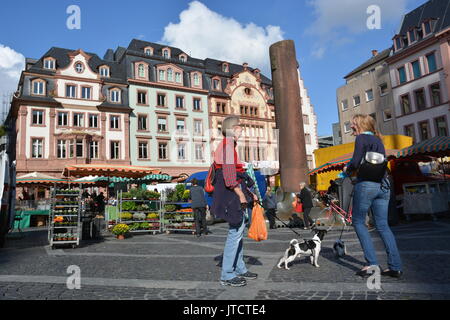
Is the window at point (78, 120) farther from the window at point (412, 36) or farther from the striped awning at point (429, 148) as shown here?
the window at point (412, 36)

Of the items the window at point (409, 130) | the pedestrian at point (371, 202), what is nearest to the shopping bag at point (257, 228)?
the pedestrian at point (371, 202)

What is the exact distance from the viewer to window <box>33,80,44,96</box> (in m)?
30.8

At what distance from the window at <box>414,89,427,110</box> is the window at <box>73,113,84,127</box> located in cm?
3174

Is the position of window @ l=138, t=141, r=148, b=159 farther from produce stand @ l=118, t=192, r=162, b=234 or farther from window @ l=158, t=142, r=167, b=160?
produce stand @ l=118, t=192, r=162, b=234

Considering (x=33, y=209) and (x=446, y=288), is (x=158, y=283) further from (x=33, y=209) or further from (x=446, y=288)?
(x=33, y=209)

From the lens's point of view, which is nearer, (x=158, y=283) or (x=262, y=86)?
(x=158, y=283)

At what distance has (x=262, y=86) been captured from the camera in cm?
4478

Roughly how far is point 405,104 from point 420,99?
1.71m

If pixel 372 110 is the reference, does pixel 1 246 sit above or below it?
below

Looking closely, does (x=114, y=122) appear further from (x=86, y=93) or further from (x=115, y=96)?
(x=86, y=93)

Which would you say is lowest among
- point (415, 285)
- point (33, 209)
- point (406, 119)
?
point (415, 285)
